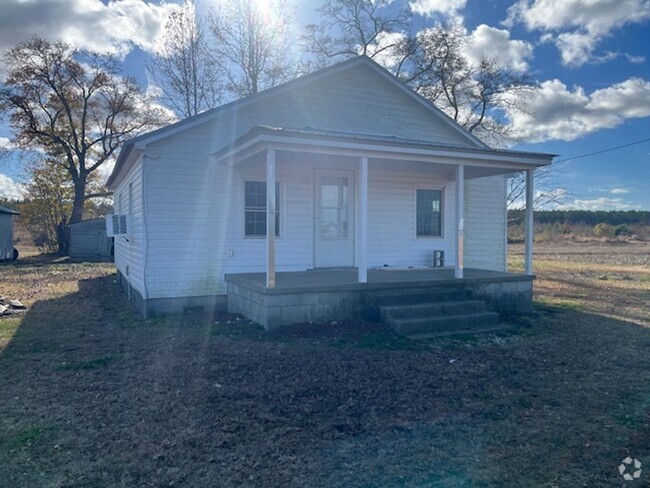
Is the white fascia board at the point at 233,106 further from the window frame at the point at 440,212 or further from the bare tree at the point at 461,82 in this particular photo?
the bare tree at the point at 461,82

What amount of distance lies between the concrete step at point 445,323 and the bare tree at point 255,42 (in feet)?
60.7

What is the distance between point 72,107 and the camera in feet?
90.2

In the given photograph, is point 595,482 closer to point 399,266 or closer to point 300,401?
point 300,401

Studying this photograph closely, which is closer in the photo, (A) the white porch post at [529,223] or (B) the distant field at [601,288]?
(A) the white porch post at [529,223]

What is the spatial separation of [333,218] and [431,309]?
339 centimetres

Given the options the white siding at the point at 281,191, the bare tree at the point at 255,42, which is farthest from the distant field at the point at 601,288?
the bare tree at the point at 255,42

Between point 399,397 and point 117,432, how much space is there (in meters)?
2.52

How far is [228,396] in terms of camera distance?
4379mm

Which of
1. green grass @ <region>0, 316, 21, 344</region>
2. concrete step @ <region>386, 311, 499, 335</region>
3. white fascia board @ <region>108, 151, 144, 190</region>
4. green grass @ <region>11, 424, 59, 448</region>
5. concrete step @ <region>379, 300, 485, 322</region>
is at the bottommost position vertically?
green grass @ <region>0, 316, 21, 344</region>

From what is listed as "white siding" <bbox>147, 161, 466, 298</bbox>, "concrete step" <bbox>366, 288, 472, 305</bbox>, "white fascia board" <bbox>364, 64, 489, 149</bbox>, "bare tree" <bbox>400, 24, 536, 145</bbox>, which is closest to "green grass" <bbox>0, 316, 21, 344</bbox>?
"white siding" <bbox>147, 161, 466, 298</bbox>

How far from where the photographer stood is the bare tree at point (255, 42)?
72.3ft

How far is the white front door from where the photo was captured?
9.74m

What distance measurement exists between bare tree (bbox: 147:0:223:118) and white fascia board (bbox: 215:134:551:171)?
17394 millimetres

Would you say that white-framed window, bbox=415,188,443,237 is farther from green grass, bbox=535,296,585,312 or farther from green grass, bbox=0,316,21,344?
green grass, bbox=0,316,21,344
